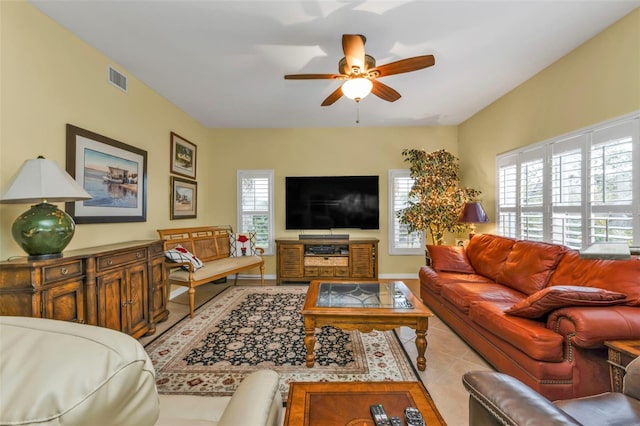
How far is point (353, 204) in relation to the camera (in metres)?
5.14

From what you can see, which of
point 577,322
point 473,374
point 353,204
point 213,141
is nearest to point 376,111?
point 353,204

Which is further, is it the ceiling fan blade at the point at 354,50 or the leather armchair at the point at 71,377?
the ceiling fan blade at the point at 354,50

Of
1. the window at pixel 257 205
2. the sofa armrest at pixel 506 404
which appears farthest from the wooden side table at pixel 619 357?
the window at pixel 257 205

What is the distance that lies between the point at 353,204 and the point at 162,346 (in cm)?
357

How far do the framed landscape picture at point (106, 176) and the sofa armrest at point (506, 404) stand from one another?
3287 millimetres

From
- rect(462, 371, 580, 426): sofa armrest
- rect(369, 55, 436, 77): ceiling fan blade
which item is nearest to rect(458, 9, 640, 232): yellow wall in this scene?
rect(369, 55, 436, 77): ceiling fan blade

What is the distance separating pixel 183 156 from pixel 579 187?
201 inches

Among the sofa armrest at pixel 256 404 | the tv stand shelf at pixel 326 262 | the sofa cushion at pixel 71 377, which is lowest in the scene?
the tv stand shelf at pixel 326 262

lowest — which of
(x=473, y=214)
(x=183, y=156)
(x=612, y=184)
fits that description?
(x=473, y=214)

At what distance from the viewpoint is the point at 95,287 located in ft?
7.24

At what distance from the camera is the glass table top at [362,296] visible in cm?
240

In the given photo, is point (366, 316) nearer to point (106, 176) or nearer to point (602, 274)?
point (602, 274)

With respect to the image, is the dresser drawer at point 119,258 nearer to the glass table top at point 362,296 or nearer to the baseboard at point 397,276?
the glass table top at point 362,296

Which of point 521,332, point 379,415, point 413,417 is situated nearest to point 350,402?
point 379,415
